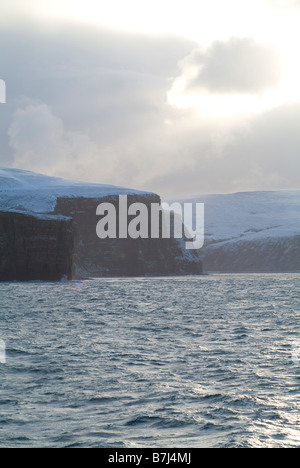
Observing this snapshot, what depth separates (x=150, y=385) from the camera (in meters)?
27.2

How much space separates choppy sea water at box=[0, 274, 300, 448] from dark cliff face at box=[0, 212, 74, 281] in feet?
301

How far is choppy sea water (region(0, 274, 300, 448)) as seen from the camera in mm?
20625

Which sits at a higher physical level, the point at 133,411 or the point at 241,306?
the point at 241,306

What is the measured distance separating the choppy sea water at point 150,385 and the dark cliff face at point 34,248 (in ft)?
301

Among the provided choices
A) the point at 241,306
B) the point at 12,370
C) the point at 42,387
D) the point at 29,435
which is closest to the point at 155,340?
the point at 12,370

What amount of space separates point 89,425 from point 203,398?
197 inches

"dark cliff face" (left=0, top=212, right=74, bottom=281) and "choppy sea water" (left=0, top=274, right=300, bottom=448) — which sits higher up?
"dark cliff face" (left=0, top=212, right=74, bottom=281)

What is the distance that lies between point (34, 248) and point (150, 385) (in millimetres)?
118251

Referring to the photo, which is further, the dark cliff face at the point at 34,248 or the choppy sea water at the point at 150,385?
the dark cliff face at the point at 34,248

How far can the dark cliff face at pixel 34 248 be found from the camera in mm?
141375

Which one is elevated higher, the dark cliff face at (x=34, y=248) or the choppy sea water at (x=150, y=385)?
the dark cliff face at (x=34, y=248)
